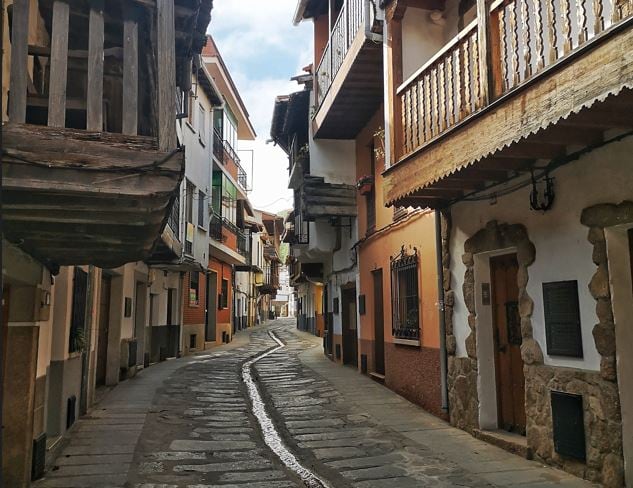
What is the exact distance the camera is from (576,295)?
5.51m

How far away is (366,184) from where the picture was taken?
12430mm

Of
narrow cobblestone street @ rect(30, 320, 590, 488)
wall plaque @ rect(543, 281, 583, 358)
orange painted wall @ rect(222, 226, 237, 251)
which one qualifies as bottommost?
narrow cobblestone street @ rect(30, 320, 590, 488)

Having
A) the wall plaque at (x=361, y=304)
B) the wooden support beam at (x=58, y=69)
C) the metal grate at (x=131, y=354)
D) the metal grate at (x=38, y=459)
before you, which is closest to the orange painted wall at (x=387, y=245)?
the wall plaque at (x=361, y=304)

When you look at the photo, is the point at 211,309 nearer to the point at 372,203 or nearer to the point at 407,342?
the point at 372,203

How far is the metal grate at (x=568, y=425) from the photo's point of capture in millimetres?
5379

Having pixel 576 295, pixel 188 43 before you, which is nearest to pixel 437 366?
pixel 576 295

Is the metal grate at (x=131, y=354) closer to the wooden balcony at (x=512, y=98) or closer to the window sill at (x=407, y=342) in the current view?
the window sill at (x=407, y=342)

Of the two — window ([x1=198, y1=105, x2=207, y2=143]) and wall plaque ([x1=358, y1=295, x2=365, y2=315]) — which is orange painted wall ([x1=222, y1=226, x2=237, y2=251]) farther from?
wall plaque ([x1=358, y1=295, x2=365, y2=315])

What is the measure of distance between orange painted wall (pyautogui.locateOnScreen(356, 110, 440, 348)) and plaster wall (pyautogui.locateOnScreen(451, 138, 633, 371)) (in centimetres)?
210

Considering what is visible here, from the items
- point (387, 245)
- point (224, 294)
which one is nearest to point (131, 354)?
point (387, 245)

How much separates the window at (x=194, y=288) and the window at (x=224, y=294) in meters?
3.50

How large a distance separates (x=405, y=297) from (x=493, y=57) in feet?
17.7

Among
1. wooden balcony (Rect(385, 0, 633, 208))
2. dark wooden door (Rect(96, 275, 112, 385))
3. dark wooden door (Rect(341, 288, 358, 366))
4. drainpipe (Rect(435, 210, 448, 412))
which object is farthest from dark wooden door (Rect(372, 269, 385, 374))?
dark wooden door (Rect(96, 275, 112, 385))

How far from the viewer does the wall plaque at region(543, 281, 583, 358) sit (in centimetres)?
550
